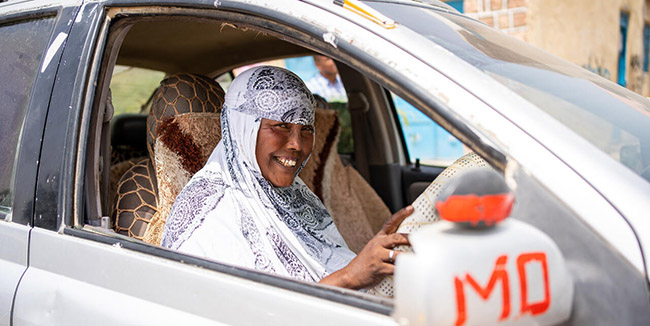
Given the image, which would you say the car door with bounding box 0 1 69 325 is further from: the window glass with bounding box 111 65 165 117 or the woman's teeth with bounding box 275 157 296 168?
the window glass with bounding box 111 65 165 117

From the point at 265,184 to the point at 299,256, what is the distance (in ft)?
1.05

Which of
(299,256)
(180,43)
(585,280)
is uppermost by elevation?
(180,43)

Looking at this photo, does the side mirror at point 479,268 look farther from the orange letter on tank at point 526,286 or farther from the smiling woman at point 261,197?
the smiling woman at point 261,197

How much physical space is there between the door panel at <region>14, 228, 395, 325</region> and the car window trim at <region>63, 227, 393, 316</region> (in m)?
0.01

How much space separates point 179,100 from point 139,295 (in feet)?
3.92

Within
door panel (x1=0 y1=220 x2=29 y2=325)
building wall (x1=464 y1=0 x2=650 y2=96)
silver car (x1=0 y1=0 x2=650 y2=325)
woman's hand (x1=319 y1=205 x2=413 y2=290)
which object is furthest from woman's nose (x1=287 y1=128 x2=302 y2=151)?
building wall (x1=464 y1=0 x2=650 y2=96)

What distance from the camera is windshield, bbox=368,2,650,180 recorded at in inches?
50.4

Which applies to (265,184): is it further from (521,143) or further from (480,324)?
(480,324)

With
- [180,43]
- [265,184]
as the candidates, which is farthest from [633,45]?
[265,184]

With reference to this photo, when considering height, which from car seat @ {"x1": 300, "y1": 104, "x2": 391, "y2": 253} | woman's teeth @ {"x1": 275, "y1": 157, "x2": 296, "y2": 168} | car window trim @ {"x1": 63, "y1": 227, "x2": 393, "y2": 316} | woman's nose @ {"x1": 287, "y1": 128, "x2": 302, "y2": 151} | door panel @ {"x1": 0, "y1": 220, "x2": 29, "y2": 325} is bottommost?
car seat @ {"x1": 300, "y1": 104, "x2": 391, "y2": 253}

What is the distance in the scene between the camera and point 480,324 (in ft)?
2.84

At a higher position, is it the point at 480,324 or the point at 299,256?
the point at 480,324

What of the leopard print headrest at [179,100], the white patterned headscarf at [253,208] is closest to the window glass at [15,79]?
the white patterned headscarf at [253,208]

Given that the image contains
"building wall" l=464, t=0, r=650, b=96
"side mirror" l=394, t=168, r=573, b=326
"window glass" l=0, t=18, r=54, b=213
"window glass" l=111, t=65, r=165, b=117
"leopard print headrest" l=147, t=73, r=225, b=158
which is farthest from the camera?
"building wall" l=464, t=0, r=650, b=96
